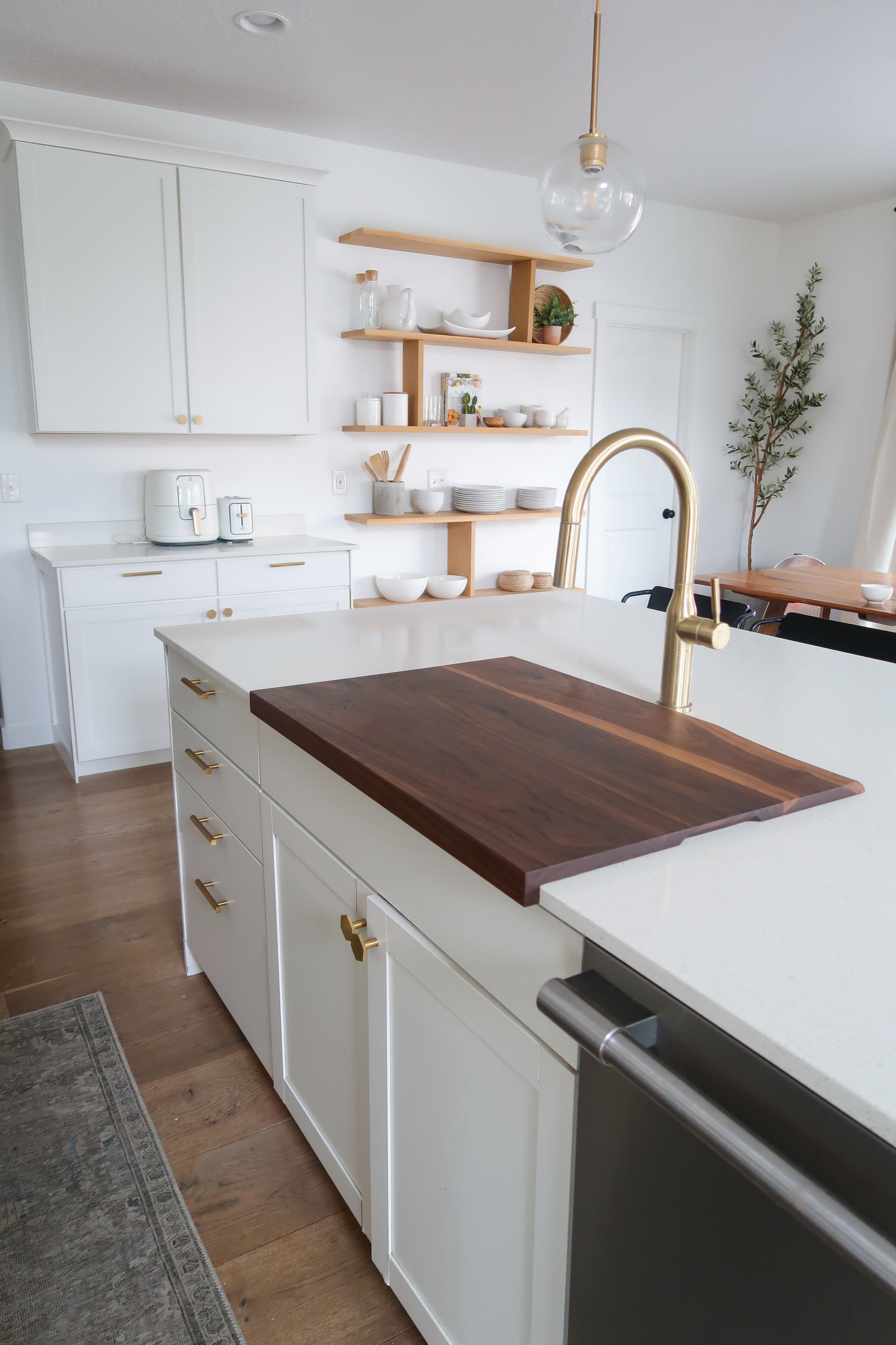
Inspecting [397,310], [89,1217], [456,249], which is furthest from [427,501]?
[89,1217]

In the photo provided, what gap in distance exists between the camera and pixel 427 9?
109 inches

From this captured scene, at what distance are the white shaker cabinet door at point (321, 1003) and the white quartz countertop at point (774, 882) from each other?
0.28m

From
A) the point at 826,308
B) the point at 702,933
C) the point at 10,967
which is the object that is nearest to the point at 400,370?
the point at 826,308

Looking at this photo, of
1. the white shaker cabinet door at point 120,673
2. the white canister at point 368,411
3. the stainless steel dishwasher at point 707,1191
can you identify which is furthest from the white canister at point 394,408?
the stainless steel dishwasher at point 707,1191

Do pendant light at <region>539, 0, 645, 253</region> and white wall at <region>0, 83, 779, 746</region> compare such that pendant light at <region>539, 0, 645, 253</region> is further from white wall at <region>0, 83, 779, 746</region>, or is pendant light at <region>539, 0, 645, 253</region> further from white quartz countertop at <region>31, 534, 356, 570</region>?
white wall at <region>0, 83, 779, 746</region>

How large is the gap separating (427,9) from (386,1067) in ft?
9.93

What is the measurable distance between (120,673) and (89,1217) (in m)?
2.29

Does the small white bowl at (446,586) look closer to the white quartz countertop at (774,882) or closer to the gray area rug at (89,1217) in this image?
the white quartz countertop at (774,882)

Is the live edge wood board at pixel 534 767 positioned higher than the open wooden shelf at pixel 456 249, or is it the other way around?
the open wooden shelf at pixel 456 249

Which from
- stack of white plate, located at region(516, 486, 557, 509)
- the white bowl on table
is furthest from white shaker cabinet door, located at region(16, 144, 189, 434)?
stack of white plate, located at region(516, 486, 557, 509)

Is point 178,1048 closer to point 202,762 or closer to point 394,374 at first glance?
point 202,762

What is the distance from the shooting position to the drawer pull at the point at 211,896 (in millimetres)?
1837

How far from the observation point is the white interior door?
5102mm

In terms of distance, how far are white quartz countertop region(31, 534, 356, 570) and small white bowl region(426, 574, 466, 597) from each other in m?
0.55
